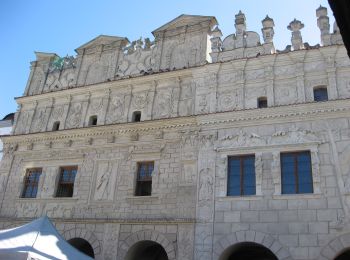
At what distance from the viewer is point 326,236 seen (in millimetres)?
10227

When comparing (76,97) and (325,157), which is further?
(76,97)

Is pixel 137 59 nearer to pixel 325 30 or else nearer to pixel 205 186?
pixel 205 186

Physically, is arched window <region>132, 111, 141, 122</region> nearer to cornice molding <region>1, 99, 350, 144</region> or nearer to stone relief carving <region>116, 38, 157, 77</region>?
cornice molding <region>1, 99, 350, 144</region>

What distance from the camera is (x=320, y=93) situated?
40.0ft

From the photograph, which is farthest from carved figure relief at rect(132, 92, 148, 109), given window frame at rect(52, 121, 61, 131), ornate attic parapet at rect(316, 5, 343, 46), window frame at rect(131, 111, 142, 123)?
ornate attic parapet at rect(316, 5, 343, 46)

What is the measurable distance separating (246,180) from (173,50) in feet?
21.2

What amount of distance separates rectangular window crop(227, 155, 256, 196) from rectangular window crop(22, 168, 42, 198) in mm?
8061

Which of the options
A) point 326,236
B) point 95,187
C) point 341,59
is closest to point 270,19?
point 341,59

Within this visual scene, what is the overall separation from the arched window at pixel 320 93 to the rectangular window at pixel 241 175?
2.83 m

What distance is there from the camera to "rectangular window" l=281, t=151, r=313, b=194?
1112 centimetres

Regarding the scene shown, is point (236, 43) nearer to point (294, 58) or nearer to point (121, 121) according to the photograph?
point (294, 58)

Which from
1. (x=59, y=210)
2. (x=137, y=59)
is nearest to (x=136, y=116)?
(x=137, y=59)

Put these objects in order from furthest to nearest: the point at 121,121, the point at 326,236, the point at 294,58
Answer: the point at 121,121 < the point at 294,58 < the point at 326,236

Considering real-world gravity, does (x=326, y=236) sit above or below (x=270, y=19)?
below
